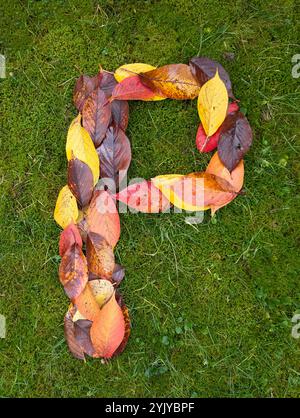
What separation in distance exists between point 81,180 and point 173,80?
65 centimetres

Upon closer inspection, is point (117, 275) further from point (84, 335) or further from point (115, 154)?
point (115, 154)

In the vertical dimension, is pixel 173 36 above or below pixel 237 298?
above

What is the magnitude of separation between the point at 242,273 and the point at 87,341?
81cm

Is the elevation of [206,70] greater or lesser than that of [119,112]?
greater

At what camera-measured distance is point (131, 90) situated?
2285mm

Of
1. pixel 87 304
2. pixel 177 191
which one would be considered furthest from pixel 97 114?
pixel 87 304

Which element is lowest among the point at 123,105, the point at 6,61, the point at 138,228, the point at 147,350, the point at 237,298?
the point at 147,350

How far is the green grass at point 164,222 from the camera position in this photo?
7.61ft

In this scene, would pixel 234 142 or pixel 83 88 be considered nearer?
pixel 234 142

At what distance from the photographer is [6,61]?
8.06 ft

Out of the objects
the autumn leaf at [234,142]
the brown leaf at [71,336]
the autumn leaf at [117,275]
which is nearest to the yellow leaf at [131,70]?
the autumn leaf at [234,142]

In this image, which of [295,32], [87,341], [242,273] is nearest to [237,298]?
[242,273]

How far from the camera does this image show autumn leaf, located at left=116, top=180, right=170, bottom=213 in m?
2.29

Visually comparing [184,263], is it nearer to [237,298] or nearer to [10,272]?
[237,298]
